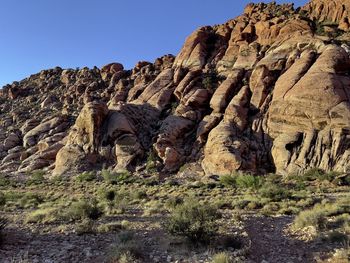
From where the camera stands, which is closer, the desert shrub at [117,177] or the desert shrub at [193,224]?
the desert shrub at [193,224]

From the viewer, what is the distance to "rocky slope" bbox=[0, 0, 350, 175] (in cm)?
3959

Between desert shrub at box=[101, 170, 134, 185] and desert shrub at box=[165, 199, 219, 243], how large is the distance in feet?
89.1

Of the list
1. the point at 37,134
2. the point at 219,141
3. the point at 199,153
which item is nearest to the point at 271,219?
the point at 219,141

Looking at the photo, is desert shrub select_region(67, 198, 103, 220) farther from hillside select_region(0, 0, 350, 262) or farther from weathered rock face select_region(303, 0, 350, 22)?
weathered rock face select_region(303, 0, 350, 22)

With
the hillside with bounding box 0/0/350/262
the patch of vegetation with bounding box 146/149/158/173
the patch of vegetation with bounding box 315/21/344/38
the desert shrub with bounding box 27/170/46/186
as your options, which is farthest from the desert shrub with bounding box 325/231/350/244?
the patch of vegetation with bounding box 315/21/344/38

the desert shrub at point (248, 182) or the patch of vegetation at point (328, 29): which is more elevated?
the patch of vegetation at point (328, 29)

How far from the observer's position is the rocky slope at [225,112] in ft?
130

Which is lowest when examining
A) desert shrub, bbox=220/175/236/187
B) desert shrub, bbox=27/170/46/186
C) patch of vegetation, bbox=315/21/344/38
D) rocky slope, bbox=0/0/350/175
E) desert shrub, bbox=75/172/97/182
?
desert shrub, bbox=27/170/46/186

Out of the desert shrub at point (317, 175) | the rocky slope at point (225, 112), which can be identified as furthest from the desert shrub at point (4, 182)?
the desert shrub at point (317, 175)

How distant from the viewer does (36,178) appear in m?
45.9

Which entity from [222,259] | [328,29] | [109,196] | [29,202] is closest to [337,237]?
[222,259]

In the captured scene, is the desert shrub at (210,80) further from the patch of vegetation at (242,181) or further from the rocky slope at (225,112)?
the patch of vegetation at (242,181)

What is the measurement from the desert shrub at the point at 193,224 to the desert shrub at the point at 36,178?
113 feet

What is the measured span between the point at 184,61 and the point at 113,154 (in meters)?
27.3
